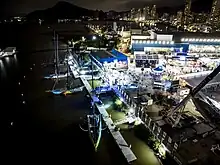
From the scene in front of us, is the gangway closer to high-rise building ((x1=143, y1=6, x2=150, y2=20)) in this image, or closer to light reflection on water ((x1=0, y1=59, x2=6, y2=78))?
light reflection on water ((x1=0, y1=59, x2=6, y2=78))

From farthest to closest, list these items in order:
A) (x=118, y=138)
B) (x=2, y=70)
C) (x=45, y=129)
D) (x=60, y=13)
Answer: (x=60, y=13) → (x=2, y=70) → (x=45, y=129) → (x=118, y=138)

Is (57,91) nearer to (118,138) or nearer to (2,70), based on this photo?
(118,138)

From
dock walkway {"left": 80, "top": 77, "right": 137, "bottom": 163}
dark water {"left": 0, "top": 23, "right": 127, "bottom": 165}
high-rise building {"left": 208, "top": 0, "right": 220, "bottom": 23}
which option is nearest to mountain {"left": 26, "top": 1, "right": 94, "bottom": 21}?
high-rise building {"left": 208, "top": 0, "right": 220, "bottom": 23}

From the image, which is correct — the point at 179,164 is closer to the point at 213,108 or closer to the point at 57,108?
the point at 213,108

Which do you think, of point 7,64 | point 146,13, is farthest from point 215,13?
point 7,64

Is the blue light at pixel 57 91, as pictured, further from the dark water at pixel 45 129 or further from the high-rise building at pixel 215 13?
the high-rise building at pixel 215 13

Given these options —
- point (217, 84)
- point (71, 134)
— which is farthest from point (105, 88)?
point (217, 84)

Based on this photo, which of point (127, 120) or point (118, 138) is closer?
point (118, 138)

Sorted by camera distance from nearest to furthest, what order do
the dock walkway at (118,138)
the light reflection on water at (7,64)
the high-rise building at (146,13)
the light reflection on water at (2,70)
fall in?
the dock walkway at (118,138) → the light reflection on water at (2,70) → the light reflection on water at (7,64) → the high-rise building at (146,13)

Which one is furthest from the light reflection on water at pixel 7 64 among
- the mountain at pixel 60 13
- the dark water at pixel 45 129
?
the mountain at pixel 60 13
